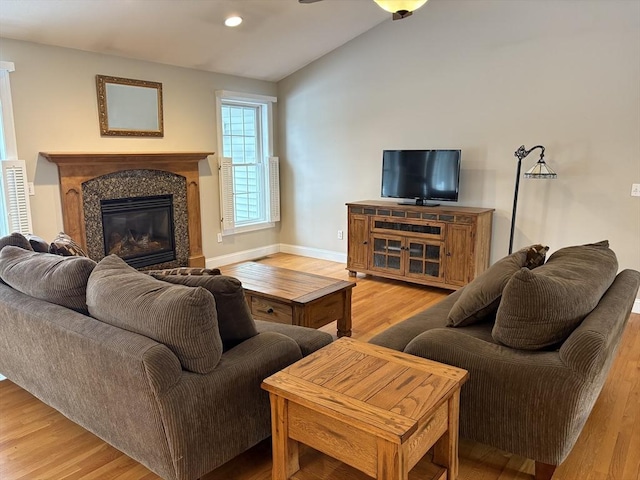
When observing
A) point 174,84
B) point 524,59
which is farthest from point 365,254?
point 174,84

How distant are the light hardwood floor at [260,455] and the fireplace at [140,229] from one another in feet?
7.30

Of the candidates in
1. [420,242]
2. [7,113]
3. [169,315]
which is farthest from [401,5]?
[7,113]

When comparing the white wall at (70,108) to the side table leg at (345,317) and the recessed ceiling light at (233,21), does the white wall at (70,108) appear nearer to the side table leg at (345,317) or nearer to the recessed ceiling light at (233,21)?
the recessed ceiling light at (233,21)

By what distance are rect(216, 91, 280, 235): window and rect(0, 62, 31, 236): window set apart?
2.20 m

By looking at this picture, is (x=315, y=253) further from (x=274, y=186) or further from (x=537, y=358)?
(x=537, y=358)

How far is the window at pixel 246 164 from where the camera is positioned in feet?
19.6

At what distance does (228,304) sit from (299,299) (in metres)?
1.20

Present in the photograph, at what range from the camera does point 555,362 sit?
1.90 metres

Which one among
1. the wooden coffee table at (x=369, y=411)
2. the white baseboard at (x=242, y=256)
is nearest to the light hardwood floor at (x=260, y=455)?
the wooden coffee table at (x=369, y=411)

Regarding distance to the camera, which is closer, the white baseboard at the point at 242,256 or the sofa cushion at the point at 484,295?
the sofa cushion at the point at 484,295

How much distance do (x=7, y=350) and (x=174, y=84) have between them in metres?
3.57

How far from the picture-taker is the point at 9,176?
412 centimetres

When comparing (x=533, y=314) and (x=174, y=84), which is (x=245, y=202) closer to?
(x=174, y=84)

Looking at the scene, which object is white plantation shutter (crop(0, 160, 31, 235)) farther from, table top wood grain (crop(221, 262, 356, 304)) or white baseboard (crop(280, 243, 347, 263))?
white baseboard (crop(280, 243, 347, 263))
